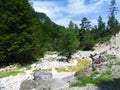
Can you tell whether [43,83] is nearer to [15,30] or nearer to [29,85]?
[29,85]

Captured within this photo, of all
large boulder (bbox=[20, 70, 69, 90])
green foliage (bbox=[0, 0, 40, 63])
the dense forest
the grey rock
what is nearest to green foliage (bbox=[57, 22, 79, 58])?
the dense forest

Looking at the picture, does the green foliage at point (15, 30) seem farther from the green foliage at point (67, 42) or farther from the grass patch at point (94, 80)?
the grass patch at point (94, 80)

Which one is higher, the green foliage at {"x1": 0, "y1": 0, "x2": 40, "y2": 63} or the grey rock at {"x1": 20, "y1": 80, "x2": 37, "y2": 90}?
the green foliage at {"x1": 0, "y1": 0, "x2": 40, "y2": 63}

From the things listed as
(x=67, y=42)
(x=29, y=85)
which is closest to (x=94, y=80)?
(x=29, y=85)

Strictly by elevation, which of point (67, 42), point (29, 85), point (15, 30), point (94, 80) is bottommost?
point (29, 85)

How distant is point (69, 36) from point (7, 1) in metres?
13.1

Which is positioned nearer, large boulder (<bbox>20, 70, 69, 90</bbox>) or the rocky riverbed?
large boulder (<bbox>20, 70, 69, 90</bbox>)

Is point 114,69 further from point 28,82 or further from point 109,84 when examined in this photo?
point 28,82

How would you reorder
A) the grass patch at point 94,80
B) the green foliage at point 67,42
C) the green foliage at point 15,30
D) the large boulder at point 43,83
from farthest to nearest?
the green foliage at point 15,30 < the green foliage at point 67,42 < the large boulder at point 43,83 < the grass patch at point 94,80

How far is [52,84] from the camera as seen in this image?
2817 centimetres

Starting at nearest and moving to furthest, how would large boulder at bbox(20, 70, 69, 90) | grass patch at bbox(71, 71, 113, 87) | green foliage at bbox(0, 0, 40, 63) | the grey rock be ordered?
grass patch at bbox(71, 71, 113, 87) → large boulder at bbox(20, 70, 69, 90) → the grey rock → green foliage at bbox(0, 0, 40, 63)

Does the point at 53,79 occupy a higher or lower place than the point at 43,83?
higher

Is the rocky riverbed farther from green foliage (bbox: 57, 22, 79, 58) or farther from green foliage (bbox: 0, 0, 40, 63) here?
green foliage (bbox: 0, 0, 40, 63)

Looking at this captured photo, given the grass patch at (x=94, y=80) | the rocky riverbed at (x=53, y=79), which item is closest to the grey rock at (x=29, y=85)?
the rocky riverbed at (x=53, y=79)
